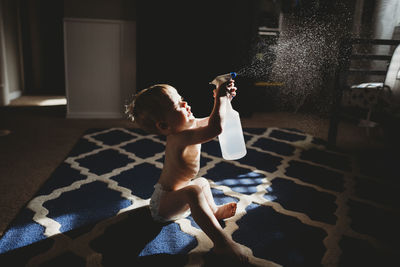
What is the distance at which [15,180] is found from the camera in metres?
1.25

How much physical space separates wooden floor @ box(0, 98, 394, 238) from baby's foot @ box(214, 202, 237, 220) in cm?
65

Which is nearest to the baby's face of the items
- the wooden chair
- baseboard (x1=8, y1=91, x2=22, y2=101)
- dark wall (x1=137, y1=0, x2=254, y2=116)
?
the wooden chair

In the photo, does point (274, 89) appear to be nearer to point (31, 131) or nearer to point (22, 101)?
point (31, 131)

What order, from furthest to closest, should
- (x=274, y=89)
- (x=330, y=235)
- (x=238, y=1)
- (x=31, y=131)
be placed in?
(x=274, y=89), (x=238, y=1), (x=31, y=131), (x=330, y=235)

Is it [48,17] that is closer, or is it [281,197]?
[281,197]

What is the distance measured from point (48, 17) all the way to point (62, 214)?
4.18 m

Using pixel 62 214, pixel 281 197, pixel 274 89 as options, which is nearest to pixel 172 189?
pixel 62 214

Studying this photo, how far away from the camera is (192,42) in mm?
2586

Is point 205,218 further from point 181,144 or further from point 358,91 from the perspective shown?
point 358,91

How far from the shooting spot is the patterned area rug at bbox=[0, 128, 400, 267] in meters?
0.80

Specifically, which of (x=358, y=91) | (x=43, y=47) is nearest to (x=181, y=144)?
(x=358, y=91)

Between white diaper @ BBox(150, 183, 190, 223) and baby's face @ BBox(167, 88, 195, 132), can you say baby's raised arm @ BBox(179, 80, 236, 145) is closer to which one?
baby's face @ BBox(167, 88, 195, 132)

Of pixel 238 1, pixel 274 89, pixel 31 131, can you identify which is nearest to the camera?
pixel 31 131

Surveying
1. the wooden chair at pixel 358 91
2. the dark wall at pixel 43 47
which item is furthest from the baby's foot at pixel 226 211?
the dark wall at pixel 43 47
